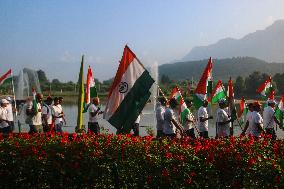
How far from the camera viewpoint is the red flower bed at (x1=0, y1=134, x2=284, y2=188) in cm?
636

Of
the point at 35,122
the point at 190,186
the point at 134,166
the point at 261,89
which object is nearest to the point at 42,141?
the point at 134,166

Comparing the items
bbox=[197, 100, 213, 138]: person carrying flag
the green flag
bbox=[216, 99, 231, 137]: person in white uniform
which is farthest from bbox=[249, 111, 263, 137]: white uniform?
the green flag

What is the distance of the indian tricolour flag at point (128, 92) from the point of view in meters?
10.2

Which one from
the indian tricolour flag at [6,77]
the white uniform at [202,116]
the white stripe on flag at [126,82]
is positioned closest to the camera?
the white stripe on flag at [126,82]

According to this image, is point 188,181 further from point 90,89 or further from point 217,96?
point 90,89

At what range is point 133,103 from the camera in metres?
10.2

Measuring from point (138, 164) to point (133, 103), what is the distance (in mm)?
3609

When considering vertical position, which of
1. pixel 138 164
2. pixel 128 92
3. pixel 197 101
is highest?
pixel 128 92

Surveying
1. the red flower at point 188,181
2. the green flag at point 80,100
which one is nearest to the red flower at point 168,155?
the red flower at point 188,181

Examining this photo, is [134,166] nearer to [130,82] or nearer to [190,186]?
[190,186]

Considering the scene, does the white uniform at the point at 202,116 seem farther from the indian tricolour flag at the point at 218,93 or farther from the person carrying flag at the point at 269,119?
the person carrying flag at the point at 269,119

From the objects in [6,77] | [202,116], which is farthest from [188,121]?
[6,77]

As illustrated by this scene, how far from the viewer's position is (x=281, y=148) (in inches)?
291

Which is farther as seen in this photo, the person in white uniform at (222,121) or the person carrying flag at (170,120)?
the person in white uniform at (222,121)
